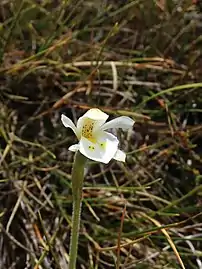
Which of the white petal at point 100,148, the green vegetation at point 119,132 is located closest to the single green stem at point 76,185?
the white petal at point 100,148

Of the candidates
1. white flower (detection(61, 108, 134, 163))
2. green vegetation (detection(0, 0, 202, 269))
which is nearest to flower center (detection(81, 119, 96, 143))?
white flower (detection(61, 108, 134, 163))

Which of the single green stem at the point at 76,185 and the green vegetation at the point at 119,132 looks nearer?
the single green stem at the point at 76,185

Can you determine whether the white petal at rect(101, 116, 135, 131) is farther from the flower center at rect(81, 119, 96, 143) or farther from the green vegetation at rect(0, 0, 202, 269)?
the green vegetation at rect(0, 0, 202, 269)

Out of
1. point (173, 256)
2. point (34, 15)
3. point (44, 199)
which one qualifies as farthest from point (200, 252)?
point (34, 15)

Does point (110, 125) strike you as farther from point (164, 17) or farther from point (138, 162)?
point (164, 17)

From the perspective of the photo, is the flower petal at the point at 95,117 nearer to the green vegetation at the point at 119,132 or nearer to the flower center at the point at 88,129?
the flower center at the point at 88,129

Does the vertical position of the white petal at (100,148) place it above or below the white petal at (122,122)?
below
